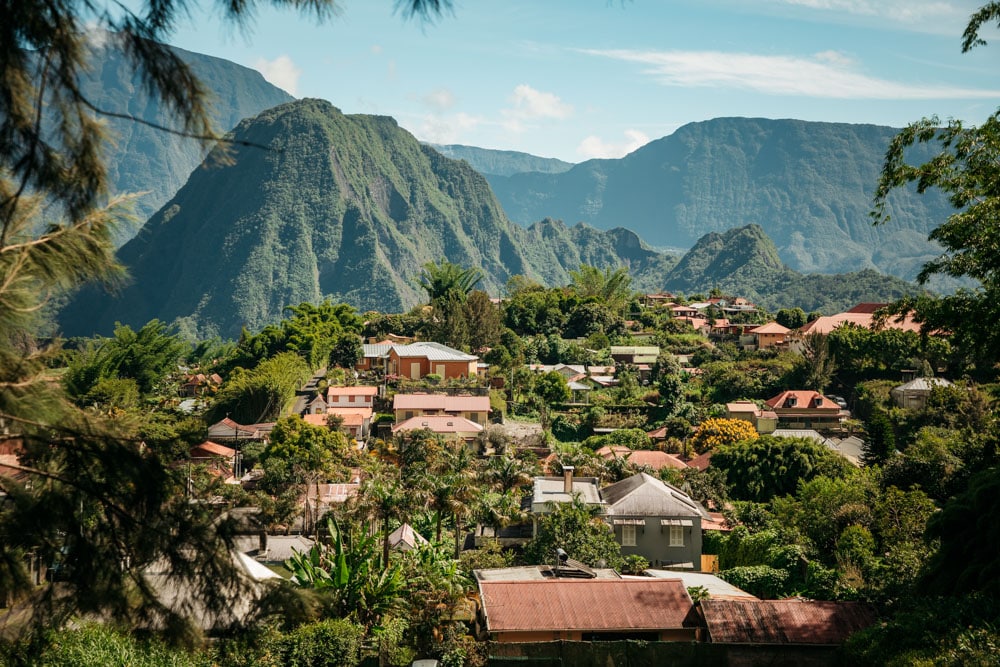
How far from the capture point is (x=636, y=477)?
24.5m

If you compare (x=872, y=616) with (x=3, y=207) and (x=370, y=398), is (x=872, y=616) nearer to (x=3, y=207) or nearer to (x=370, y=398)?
(x=3, y=207)

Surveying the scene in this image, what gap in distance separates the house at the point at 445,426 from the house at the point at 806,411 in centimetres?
1372

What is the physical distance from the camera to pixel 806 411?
131 ft

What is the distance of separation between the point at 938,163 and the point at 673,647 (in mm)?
6943

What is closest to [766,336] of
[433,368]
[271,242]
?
[433,368]

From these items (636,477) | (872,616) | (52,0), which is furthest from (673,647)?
(636,477)

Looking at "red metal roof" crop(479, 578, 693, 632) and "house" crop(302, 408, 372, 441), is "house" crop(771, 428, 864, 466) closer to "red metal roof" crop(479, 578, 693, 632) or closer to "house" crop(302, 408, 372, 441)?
"house" crop(302, 408, 372, 441)

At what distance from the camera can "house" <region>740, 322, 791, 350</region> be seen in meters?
56.7

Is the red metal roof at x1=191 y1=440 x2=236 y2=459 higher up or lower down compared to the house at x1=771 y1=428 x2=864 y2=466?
higher up

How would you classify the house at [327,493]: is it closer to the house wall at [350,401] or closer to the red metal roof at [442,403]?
the red metal roof at [442,403]

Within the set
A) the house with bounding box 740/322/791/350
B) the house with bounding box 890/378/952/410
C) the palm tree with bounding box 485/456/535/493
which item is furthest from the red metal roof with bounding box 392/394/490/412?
the house with bounding box 740/322/791/350

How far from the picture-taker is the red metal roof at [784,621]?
12578 millimetres

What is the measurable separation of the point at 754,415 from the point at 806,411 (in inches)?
104

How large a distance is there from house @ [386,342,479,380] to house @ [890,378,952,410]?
1963 cm
